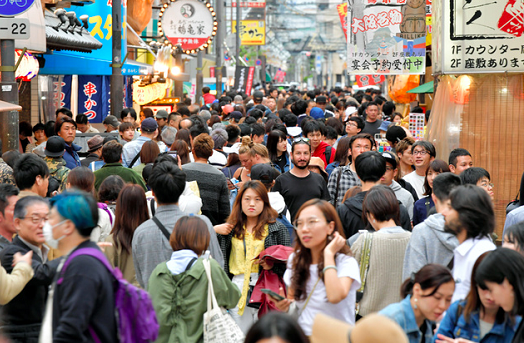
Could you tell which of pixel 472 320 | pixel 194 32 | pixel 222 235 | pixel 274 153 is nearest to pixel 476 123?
pixel 274 153

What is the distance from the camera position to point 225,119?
1641 centimetres

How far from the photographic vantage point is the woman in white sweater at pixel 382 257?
16.0 feet

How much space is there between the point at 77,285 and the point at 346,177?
4.62m

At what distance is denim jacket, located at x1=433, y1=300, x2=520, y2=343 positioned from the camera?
333cm

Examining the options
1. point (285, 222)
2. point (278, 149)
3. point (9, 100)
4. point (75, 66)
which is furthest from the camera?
point (75, 66)

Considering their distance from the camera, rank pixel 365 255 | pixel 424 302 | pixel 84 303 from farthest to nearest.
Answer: pixel 365 255
pixel 424 302
pixel 84 303

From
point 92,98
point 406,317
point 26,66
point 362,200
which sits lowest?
point 406,317

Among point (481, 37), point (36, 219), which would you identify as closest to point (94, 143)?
point (36, 219)

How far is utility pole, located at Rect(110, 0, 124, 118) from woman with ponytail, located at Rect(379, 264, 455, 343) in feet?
38.0

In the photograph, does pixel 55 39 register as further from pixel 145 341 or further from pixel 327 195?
pixel 145 341

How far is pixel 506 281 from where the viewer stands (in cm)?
324

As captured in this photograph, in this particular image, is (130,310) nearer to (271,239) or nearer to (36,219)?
(36,219)

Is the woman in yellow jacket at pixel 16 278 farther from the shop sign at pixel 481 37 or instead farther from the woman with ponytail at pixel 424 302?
the shop sign at pixel 481 37

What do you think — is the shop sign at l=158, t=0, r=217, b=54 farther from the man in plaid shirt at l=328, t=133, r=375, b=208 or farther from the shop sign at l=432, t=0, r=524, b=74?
the man in plaid shirt at l=328, t=133, r=375, b=208
